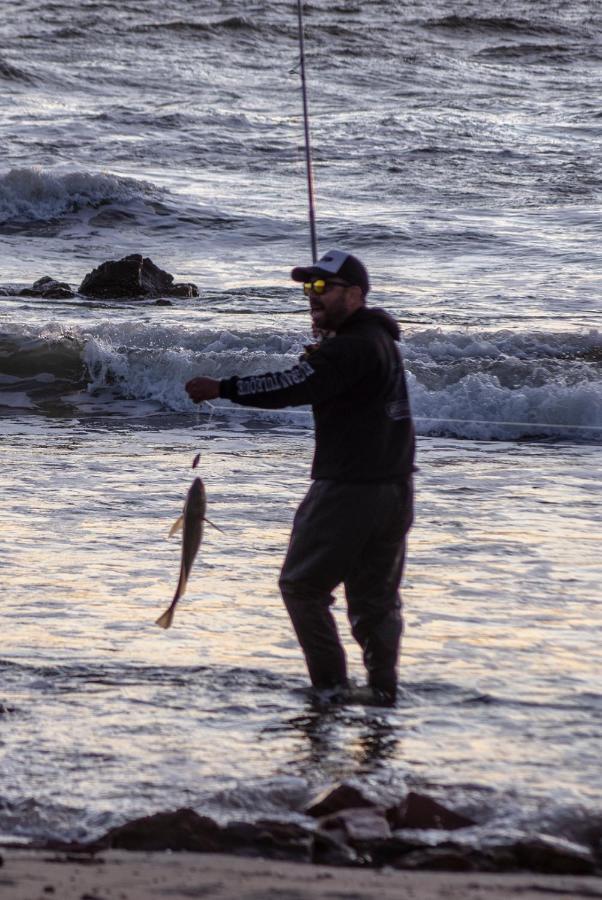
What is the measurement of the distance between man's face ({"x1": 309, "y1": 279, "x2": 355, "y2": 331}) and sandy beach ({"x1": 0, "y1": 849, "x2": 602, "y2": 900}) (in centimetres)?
201

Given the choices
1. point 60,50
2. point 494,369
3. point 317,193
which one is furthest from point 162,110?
point 494,369

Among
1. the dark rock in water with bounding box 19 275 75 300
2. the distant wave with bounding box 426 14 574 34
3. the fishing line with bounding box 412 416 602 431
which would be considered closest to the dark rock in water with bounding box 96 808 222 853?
the fishing line with bounding box 412 416 602 431

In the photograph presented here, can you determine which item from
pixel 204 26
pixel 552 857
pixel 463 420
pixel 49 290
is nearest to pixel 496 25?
pixel 204 26

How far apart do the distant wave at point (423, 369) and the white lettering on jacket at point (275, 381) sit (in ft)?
25.0

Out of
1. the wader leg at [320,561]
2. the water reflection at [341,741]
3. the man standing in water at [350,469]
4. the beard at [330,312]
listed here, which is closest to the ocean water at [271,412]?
the water reflection at [341,741]

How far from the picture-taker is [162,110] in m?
33.8

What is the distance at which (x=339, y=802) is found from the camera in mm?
4707

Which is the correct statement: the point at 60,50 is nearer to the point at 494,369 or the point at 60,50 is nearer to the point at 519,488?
the point at 494,369

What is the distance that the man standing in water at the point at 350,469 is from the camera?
207 inches

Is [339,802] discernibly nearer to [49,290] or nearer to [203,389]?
[203,389]

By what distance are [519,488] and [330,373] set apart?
504 centimetres

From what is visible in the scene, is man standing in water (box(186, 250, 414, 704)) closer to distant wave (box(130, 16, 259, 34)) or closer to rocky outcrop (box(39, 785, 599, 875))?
rocky outcrop (box(39, 785, 599, 875))

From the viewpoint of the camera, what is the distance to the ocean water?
17.4 ft

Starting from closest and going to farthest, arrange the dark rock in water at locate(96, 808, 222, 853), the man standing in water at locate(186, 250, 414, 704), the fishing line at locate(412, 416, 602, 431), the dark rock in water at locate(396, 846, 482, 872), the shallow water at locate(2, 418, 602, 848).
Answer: the dark rock in water at locate(396, 846, 482, 872) → the dark rock in water at locate(96, 808, 222, 853) → the shallow water at locate(2, 418, 602, 848) → the man standing in water at locate(186, 250, 414, 704) → the fishing line at locate(412, 416, 602, 431)
